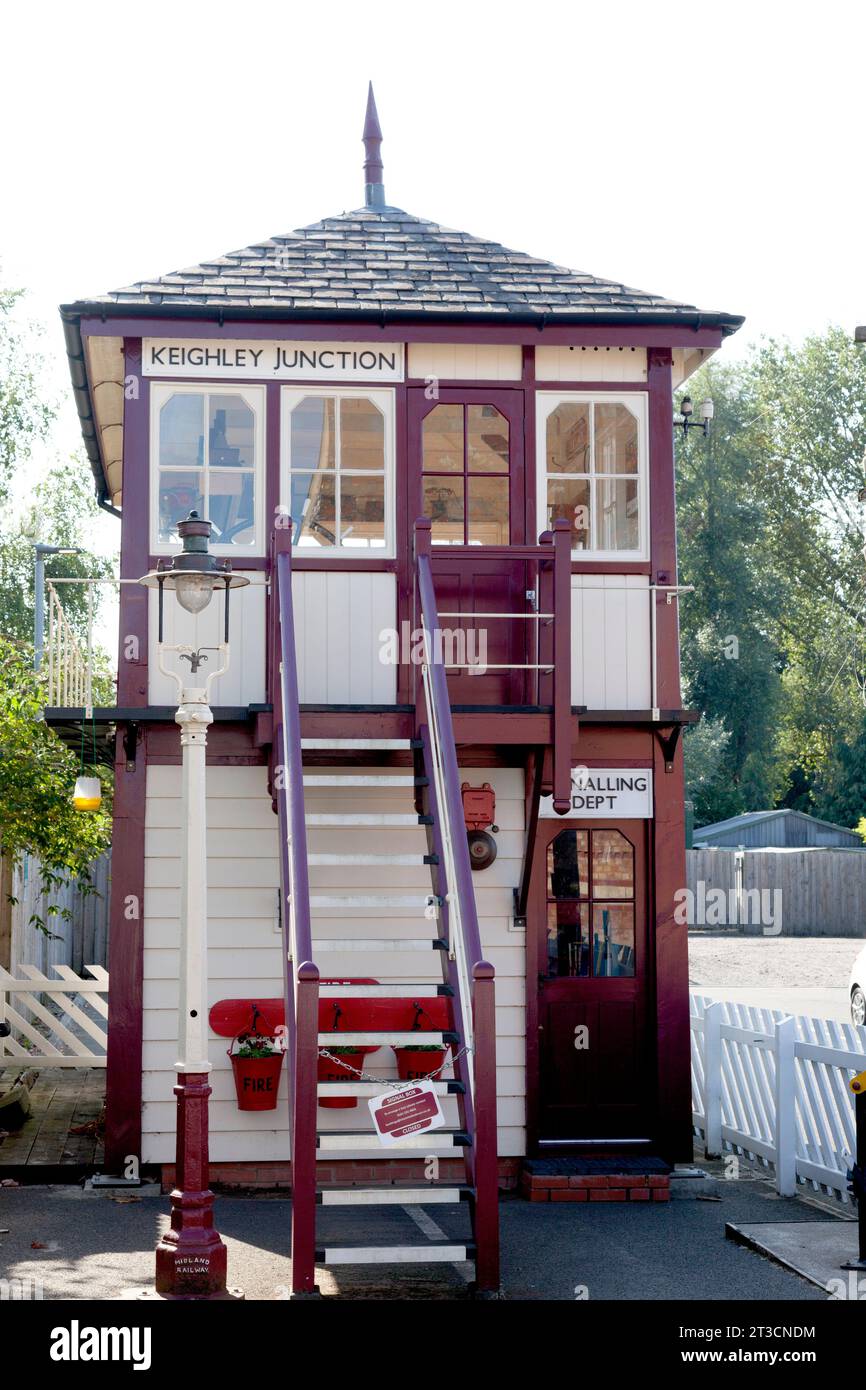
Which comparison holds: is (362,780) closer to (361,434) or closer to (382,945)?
(382,945)

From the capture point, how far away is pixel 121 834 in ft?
34.6

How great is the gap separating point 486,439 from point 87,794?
4.05m

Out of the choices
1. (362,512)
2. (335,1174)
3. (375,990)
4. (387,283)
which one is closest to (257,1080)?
(335,1174)

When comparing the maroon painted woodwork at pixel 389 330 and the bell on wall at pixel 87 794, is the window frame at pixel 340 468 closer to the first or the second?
the maroon painted woodwork at pixel 389 330

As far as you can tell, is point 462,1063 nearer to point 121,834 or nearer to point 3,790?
point 121,834

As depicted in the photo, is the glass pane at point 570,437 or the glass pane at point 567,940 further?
the glass pane at point 570,437

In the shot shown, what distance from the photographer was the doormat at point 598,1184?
10.0 meters

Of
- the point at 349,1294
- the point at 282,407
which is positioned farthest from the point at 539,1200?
the point at 282,407

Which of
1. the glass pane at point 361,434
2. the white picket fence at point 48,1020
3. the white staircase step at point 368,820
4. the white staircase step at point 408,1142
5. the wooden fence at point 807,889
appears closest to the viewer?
the white staircase step at point 408,1142

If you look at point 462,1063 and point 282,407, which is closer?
point 462,1063

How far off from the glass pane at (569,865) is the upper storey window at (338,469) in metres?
2.37

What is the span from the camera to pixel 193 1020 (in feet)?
26.4

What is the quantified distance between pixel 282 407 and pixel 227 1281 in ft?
19.1

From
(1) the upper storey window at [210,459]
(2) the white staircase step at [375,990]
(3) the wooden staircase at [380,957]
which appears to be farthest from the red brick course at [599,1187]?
(1) the upper storey window at [210,459]
